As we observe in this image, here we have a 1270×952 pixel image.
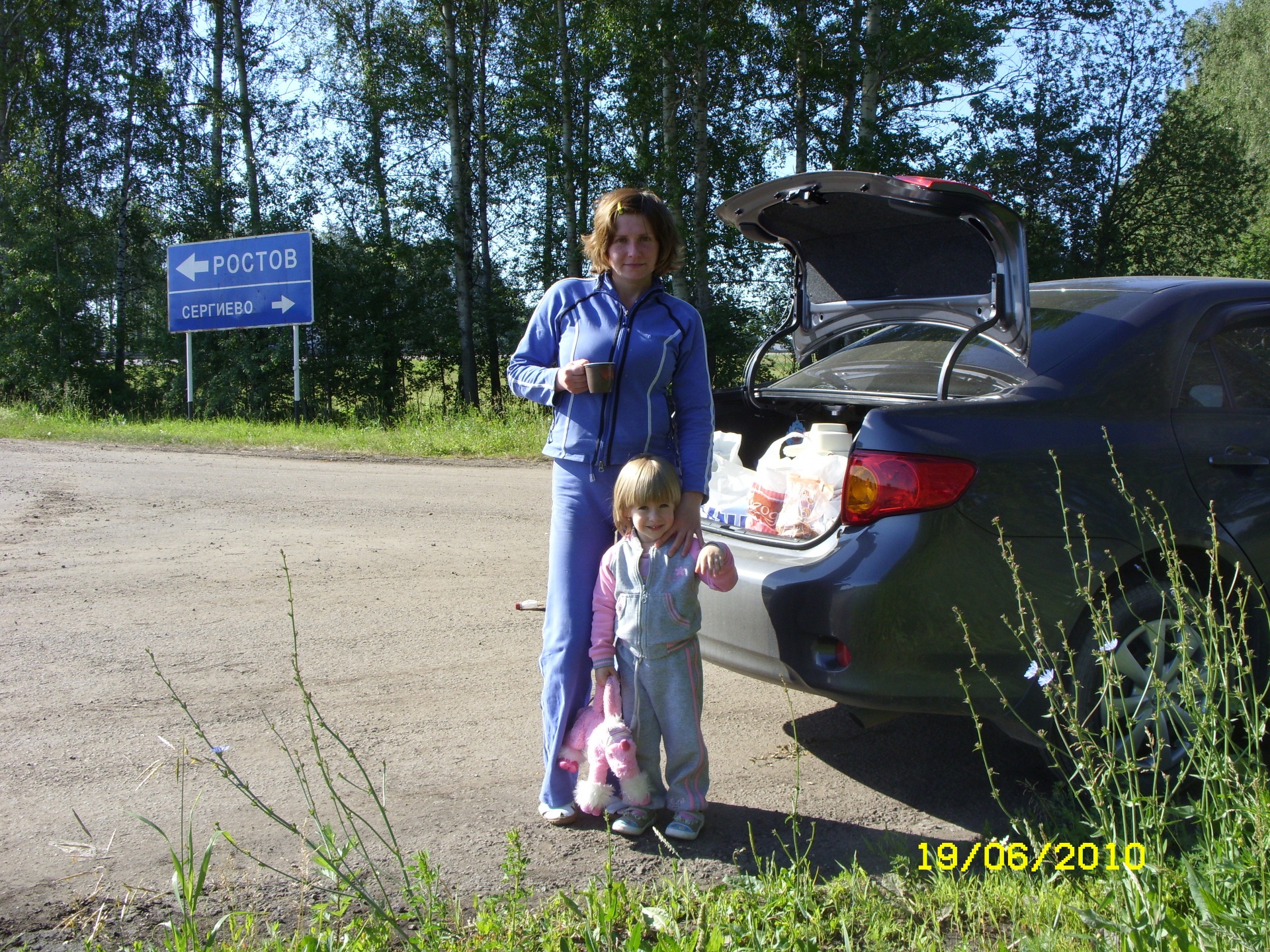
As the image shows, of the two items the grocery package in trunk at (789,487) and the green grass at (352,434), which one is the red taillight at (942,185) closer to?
the grocery package in trunk at (789,487)

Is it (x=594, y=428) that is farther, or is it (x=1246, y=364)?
(x=1246, y=364)

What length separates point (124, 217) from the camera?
94.0ft

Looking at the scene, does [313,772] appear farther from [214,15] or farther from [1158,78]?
[1158,78]

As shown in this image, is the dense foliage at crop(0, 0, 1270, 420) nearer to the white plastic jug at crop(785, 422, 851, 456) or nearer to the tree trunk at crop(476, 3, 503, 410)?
the tree trunk at crop(476, 3, 503, 410)

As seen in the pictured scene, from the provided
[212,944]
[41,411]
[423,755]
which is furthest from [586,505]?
[41,411]

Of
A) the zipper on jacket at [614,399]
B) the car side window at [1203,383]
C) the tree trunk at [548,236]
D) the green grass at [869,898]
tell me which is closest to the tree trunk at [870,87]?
the tree trunk at [548,236]

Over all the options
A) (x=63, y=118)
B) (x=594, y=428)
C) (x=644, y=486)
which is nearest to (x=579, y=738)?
(x=644, y=486)

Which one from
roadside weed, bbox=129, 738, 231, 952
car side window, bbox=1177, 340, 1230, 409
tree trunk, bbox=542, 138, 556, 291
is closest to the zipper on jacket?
roadside weed, bbox=129, 738, 231, 952

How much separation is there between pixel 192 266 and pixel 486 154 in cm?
945

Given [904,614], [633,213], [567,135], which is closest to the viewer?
[904,614]

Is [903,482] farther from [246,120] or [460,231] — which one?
[246,120]

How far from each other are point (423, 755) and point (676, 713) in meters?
1.13
